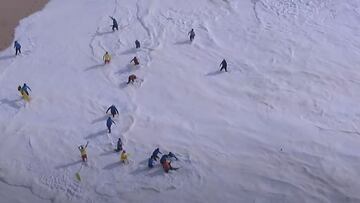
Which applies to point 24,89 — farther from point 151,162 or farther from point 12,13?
point 12,13

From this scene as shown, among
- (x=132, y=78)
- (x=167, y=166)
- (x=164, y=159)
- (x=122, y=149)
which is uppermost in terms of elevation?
(x=132, y=78)

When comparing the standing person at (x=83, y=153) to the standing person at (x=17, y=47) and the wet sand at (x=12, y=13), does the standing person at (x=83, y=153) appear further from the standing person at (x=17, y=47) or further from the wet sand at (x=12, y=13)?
the wet sand at (x=12, y=13)

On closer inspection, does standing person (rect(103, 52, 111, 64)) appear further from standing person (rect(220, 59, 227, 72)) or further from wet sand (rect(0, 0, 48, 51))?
wet sand (rect(0, 0, 48, 51))

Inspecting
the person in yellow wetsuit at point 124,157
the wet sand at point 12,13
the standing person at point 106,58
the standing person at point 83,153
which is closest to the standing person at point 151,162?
the person in yellow wetsuit at point 124,157

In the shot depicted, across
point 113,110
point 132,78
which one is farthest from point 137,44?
point 113,110

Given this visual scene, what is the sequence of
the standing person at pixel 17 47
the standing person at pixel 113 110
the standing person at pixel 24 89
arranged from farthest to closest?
the standing person at pixel 17 47, the standing person at pixel 24 89, the standing person at pixel 113 110

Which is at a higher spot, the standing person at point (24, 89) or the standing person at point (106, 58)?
the standing person at point (106, 58)

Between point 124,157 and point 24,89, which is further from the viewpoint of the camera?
point 24,89

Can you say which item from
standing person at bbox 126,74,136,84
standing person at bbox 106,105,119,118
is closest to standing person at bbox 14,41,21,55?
standing person at bbox 126,74,136,84

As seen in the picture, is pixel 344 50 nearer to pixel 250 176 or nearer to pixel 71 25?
pixel 250 176

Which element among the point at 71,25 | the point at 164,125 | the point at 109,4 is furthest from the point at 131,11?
the point at 164,125
